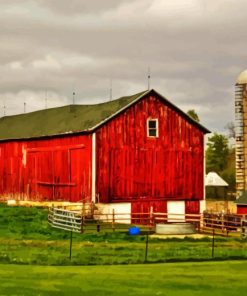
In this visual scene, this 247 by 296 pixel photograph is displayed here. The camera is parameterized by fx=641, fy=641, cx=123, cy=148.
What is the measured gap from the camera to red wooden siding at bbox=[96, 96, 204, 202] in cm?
4391

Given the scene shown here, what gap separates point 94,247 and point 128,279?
9.66 m

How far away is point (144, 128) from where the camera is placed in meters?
45.4

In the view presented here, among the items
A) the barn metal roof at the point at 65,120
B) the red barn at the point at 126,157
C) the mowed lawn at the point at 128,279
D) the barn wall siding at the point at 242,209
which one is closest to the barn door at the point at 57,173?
the red barn at the point at 126,157

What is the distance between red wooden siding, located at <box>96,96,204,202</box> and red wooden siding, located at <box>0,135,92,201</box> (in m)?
1.37

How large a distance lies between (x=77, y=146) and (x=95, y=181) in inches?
129

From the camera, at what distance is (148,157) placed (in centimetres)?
4544

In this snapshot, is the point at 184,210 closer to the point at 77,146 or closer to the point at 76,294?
the point at 77,146

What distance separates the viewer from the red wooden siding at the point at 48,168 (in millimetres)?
44469

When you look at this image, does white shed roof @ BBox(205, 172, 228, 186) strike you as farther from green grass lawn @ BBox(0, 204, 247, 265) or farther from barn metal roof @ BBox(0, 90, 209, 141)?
green grass lawn @ BBox(0, 204, 247, 265)

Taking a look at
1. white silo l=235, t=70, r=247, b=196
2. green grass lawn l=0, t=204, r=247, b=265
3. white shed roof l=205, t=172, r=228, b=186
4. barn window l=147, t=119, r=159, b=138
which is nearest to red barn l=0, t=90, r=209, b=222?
barn window l=147, t=119, r=159, b=138

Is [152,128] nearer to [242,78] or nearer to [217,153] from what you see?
[242,78]

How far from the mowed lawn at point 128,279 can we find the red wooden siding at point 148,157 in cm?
2056

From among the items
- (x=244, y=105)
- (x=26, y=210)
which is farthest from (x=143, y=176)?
(x=244, y=105)

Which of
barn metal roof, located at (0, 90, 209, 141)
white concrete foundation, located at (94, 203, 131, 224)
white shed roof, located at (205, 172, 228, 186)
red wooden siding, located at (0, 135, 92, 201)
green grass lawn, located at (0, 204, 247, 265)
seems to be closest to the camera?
green grass lawn, located at (0, 204, 247, 265)
